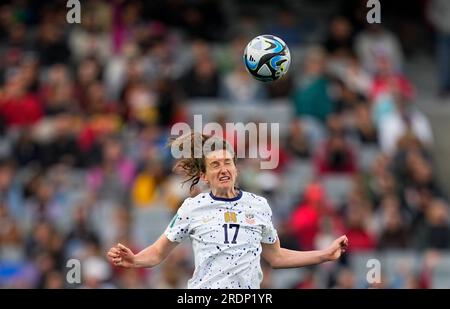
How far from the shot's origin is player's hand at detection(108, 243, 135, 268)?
11.7 meters

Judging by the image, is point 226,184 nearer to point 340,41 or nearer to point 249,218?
point 249,218

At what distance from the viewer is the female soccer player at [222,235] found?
467 inches

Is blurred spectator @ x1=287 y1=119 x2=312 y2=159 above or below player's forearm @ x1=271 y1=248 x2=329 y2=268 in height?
above

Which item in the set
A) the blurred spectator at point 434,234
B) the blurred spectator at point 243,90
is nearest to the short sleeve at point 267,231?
the blurred spectator at point 434,234

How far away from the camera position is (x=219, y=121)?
72.2ft

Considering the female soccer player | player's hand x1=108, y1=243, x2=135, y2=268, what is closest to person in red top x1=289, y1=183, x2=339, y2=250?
the female soccer player

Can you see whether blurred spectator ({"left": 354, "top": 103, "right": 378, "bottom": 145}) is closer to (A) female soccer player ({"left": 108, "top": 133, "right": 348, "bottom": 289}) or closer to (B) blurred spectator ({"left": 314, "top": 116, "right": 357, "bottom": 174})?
(B) blurred spectator ({"left": 314, "top": 116, "right": 357, "bottom": 174})

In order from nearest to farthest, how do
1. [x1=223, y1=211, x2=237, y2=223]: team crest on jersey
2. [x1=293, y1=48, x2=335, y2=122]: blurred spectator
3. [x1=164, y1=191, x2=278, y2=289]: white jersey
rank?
[x1=164, y1=191, x2=278, y2=289]: white jersey, [x1=223, y1=211, x2=237, y2=223]: team crest on jersey, [x1=293, y1=48, x2=335, y2=122]: blurred spectator

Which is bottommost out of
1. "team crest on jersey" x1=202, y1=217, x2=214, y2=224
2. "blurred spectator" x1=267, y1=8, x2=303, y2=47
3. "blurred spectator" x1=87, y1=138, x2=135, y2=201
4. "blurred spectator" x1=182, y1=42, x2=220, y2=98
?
"team crest on jersey" x1=202, y1=217, x2=214, y2=224

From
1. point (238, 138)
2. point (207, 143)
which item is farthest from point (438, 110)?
point (207, 143)

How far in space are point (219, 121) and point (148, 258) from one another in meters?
10.0

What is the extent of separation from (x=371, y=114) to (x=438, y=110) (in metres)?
2.34

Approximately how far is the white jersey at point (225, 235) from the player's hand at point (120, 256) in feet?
1.47

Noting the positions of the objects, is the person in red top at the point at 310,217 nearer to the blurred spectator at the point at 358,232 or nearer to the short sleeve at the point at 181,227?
the blurred spectator at the point at 358,232
